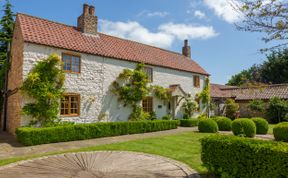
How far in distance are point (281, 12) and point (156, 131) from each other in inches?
492

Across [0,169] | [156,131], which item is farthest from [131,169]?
[156,131]

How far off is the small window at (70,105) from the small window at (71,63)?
1.74 meters

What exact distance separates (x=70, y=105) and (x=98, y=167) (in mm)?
8054

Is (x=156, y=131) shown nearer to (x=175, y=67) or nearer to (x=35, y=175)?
(x=175, y=67)

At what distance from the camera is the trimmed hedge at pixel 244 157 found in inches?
181

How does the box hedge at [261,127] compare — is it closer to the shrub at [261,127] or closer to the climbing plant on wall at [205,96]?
the shrub at [261,127]

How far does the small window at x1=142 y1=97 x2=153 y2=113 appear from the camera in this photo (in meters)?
18.6

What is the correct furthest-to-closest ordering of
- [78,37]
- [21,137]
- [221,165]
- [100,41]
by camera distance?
[100,41]
[78,37]
[21,137]
[221,165]

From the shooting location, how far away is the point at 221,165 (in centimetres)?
566

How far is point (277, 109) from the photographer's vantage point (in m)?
23.3

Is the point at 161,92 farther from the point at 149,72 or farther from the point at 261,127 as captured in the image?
the point at 261,127

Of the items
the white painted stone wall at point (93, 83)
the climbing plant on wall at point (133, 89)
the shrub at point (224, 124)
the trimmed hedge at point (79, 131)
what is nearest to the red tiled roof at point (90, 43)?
the white painted stone wall at point (93, 83)

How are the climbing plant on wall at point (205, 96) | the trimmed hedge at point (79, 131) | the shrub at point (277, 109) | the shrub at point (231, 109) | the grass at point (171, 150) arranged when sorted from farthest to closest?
the shrub at point (231, 109)
the climbing plant on wall at point (205, 96)
the shrub at point (277, 109)
the trimmed hedge at point (79, 131)
the grass at point (171, 150)

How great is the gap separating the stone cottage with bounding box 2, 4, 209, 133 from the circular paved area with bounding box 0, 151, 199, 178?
606 cm
